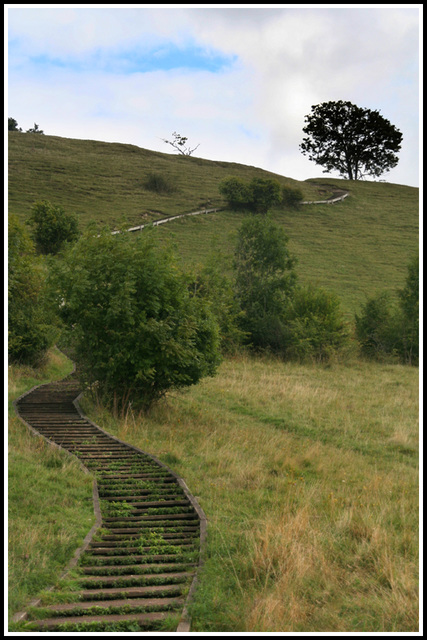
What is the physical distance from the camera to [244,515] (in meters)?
8.75

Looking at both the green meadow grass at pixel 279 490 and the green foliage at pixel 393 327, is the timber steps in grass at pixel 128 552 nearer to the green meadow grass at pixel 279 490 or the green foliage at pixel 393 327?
the green meadow grass at pixel 279 490

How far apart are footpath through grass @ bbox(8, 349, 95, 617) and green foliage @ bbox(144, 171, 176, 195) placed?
208 ft

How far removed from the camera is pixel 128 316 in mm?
15406

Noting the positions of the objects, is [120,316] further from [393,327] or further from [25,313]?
[393,327]

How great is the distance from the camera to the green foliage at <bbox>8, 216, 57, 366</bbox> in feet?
72.6

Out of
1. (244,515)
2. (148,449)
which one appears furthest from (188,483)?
(148,449)

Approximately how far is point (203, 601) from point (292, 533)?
2038 mm

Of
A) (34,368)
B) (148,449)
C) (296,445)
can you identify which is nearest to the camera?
(148,449)

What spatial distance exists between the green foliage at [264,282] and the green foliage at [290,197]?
37.7 m

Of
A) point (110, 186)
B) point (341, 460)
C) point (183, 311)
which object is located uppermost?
point (110, 186)

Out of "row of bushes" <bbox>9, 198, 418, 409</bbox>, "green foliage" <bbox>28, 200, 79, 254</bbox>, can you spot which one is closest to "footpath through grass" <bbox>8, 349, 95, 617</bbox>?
"row of bushes" <bbox>9, 198, 418, 409</bbox>

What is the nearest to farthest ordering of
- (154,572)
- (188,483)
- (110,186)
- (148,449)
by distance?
(154,572) < (188,483) < (148,449) < (110,186)

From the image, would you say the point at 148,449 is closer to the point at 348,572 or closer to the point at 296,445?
the point at 296,445

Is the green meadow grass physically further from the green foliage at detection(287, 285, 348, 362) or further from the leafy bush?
the leafy bush
